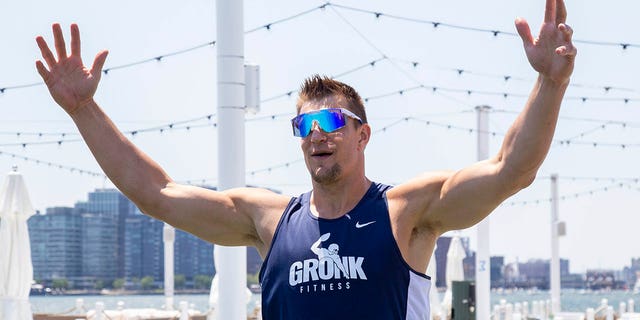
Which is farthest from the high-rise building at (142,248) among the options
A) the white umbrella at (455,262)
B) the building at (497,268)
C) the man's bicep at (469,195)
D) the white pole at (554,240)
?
the man's bicep at (469,195)

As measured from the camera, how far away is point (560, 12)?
132 inches

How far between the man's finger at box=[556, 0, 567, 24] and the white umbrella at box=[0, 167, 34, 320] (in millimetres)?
9244

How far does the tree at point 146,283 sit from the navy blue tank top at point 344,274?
7811 centimetres

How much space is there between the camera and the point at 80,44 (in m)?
3.98

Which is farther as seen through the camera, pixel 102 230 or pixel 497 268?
pixel 497 268

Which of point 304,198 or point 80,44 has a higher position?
point 80,44

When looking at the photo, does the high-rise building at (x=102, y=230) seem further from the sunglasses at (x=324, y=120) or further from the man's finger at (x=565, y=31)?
the man's finger at (x=565, y=31)

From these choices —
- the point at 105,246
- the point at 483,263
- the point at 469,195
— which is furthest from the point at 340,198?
the point at 105,246

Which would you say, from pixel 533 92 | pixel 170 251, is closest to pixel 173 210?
pixel 533 92

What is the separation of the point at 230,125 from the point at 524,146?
4774mm

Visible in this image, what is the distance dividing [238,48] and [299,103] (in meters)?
4.20

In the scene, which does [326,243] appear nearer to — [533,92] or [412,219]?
[412,219]

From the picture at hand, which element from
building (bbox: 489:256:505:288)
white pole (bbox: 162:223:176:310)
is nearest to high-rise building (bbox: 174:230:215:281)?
building (bbox: 489:256:505:288)

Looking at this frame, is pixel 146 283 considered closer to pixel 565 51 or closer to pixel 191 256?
pixel 191 256
